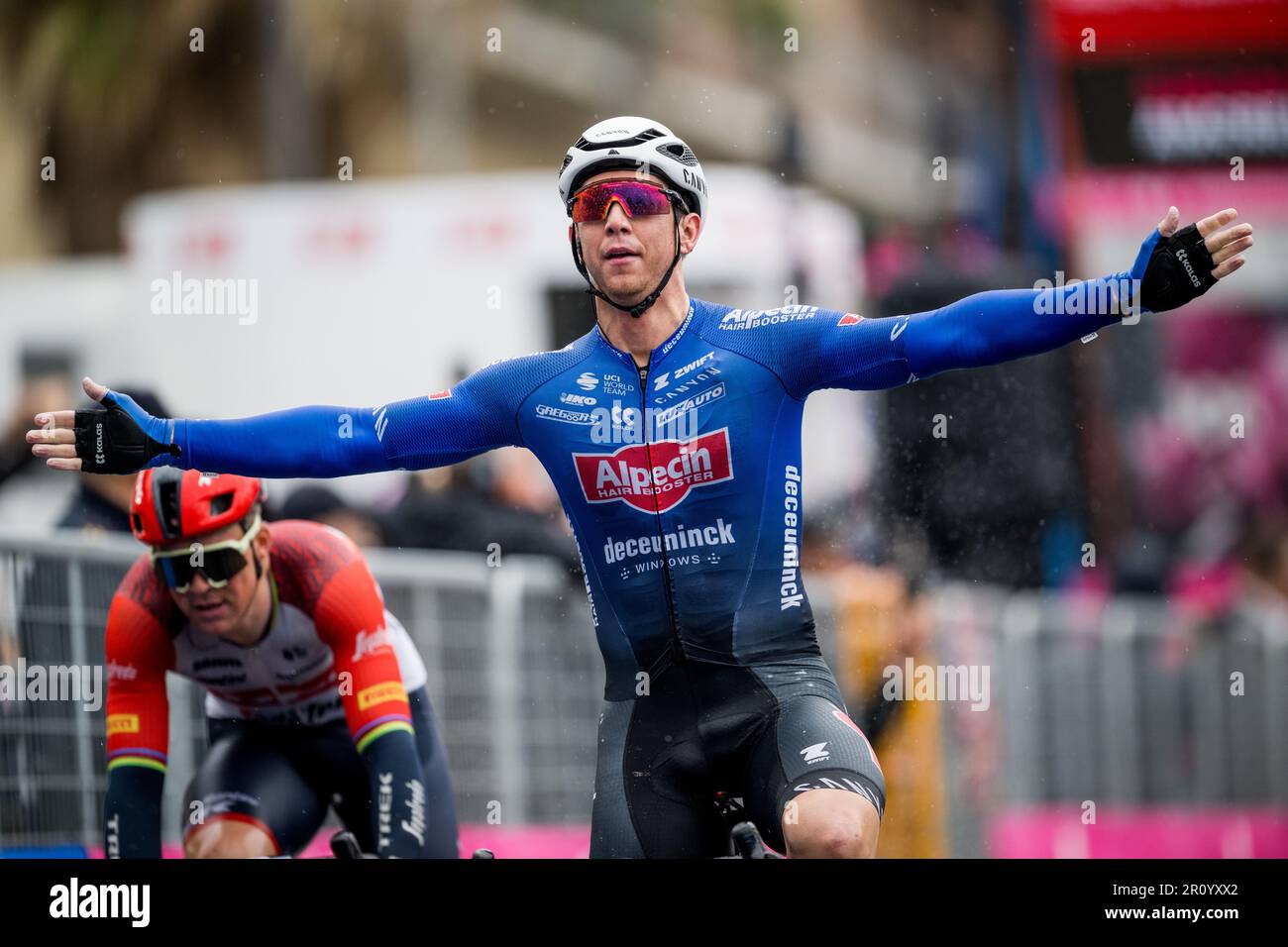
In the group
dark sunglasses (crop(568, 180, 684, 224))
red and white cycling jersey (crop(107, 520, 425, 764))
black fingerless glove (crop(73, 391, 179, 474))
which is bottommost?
red and white cycling jersey (crop(107, 520, 425, 764))

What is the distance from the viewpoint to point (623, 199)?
602 cm

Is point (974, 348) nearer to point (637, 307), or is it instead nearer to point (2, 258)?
point (637, 307)

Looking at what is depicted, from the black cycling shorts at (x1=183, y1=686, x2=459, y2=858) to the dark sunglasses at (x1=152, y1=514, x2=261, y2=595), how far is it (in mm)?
839

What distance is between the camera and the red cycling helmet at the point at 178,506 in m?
6.65

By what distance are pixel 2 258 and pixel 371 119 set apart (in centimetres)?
452

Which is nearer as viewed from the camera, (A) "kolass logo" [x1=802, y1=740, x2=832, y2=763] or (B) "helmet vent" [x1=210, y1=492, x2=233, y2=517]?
(A) "kolass logo" [x1=802, y1=740, x2=832, y2=763]

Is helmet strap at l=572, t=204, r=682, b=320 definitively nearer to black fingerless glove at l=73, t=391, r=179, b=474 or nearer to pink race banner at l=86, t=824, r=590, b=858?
black fingerless glove at l=73, t=391, r=179, b=474

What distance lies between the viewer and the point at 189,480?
6684 millimetres

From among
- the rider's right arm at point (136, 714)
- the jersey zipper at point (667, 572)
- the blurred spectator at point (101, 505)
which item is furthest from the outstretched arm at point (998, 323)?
the blurred spectator at point (101, 505)

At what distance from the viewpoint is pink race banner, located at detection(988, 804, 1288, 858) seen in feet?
37.2

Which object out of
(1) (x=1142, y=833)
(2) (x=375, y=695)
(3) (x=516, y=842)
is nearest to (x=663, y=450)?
(2) (x=375, y=695)

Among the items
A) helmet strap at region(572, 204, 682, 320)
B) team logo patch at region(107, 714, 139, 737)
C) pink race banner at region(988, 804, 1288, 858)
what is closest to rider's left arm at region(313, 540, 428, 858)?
team logo patch at region(107, 714, 139, 737)

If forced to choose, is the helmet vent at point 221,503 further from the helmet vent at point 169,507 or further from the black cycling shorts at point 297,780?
the black cycling shorts at point 297,780

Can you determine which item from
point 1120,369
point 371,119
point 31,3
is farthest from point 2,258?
point 1120,369
